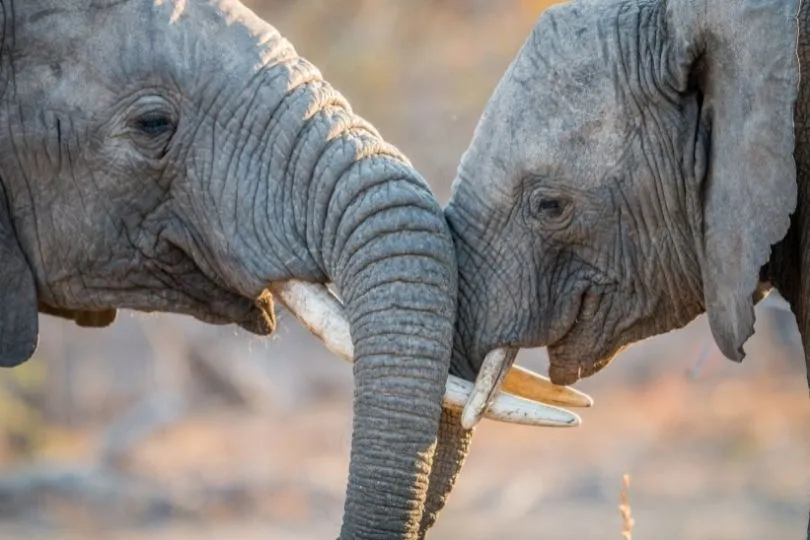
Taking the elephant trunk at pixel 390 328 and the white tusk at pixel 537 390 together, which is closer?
the elephant trunk at pixel 390 328

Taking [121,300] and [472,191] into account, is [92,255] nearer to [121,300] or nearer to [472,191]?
[121,300]

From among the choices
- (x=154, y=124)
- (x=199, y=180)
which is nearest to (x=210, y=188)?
(x=199, y=180)

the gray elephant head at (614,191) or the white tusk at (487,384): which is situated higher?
the gray elephant head at (614,191)

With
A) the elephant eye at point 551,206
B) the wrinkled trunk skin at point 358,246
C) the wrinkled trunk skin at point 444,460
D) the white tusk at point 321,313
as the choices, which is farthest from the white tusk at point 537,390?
the white tusk at point 321,313

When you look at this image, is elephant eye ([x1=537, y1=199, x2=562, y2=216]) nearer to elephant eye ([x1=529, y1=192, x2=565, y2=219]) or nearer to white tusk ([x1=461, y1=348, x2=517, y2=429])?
elephant eye ([x1=529, y1=192, x2=565, y2=219])

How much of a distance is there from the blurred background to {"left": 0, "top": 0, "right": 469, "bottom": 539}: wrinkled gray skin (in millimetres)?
5297

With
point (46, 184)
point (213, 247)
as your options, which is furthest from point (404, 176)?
point (46, 184)

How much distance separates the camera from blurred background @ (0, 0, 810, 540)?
1209 cm

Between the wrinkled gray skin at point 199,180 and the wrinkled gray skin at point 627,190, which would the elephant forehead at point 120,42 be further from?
the wrinkled gray skin at point 627,190

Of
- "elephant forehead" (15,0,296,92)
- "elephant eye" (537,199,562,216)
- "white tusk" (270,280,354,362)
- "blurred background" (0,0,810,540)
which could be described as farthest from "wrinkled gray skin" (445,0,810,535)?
"blurred background" (0,0,810,540)

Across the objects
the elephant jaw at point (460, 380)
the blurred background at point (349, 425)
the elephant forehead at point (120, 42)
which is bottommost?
the elephant jaw at point (460, 380)

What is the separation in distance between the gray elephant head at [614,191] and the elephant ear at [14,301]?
121 centimetres

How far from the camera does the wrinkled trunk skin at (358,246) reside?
5.41 m

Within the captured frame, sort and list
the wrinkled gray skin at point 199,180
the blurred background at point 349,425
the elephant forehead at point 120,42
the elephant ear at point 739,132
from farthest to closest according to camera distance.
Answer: the blurred background at point 349,425 → the elephant forehead at point 120,42 → the wrinkled gray skin at point 199,180 → the elephant ear at point 739,132
